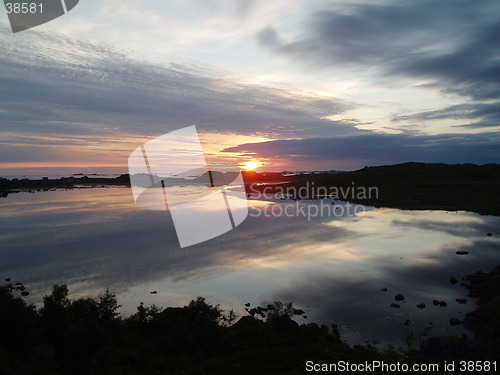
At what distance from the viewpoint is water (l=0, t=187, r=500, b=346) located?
20938 mm

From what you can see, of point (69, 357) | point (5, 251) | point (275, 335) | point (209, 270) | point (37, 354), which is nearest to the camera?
point (37, 354)

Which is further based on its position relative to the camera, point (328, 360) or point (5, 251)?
point (5, 251)

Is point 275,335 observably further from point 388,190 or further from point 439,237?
point 388,190

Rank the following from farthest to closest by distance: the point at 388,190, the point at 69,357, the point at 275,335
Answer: the point at 388,190, the point at 275,335, the point at 69,357

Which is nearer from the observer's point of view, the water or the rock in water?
the water

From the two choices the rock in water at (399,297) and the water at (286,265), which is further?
the rock in water at (399,297)

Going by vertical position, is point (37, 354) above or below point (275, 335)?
above

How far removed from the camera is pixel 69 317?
17.2 metres

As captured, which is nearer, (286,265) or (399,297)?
(399,297)

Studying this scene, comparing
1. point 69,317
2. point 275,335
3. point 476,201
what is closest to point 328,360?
point 275,335

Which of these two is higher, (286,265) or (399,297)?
(286,265)

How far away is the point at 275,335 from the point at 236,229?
109 feet

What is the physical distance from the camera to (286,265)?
3052 cm

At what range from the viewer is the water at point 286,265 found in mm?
20938
